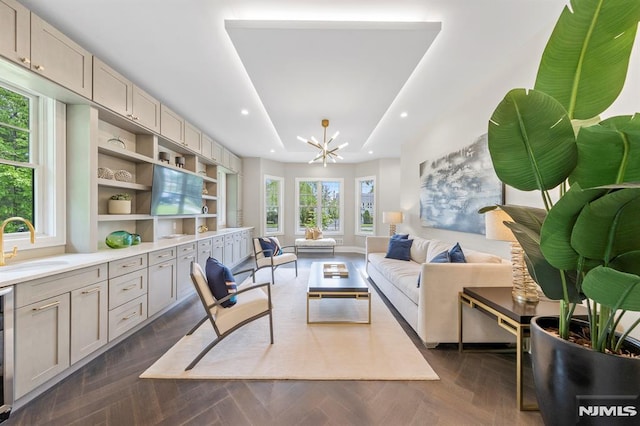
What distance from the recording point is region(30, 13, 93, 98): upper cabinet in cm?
191

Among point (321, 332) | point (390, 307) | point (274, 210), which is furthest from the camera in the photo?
point (274, 210)

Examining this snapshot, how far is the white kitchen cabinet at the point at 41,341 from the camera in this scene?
5.18 feet

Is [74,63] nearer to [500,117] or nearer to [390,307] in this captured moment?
[500,117]

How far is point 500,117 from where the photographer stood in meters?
0.89

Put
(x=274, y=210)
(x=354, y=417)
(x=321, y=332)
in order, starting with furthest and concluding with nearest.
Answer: (x=274, y=210) < (x=321, y=332) < (x=354, y=417)

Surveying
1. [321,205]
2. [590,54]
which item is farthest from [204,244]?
[590,54]

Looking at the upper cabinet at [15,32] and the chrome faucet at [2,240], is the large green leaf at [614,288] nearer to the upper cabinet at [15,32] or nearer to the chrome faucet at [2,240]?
the chrome faucet at [2,240]

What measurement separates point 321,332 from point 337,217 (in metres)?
5.46

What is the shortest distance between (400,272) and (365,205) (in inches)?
178

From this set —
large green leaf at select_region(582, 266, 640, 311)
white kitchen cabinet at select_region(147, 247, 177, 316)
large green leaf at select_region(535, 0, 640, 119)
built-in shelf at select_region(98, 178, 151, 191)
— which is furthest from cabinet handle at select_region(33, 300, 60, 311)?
large green leaf at select_region(535, 0, 640, 119)

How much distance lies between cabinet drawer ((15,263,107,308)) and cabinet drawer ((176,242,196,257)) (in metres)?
1.16

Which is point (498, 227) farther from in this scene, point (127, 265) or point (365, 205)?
point (365, 205)

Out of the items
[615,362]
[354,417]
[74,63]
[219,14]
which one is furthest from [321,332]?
[74,63]

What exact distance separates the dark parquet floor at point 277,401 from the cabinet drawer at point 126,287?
53cm
